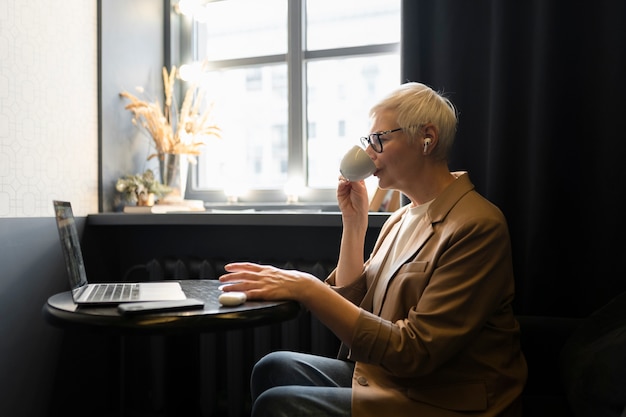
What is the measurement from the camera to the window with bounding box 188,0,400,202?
8.02 feet

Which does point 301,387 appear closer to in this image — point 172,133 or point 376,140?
point 376,140

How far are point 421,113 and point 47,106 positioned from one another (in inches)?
56.9

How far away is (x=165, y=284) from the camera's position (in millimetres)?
1452

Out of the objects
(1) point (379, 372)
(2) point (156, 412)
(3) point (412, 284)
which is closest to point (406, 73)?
(3) point (412, 284)

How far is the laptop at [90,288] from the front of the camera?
1176 millimetres

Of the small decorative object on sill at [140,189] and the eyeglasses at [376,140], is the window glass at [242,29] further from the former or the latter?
the eyeglasses at [376,140]

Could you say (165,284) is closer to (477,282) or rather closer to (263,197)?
(477,282)

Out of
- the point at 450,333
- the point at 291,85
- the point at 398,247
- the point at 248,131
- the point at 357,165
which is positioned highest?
the point at 291,85

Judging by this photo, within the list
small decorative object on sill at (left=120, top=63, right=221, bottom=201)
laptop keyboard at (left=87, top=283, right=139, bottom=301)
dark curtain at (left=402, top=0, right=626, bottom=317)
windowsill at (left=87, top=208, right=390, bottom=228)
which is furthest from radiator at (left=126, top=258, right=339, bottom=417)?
dark curtain at (left=402, top=0, right=626, bottom=317)

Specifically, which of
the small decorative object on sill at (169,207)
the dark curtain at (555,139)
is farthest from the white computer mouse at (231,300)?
the small decorative object on sill at (169,207)

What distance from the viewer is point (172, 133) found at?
95.3 inches

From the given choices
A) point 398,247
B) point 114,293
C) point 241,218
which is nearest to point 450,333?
point 398,247

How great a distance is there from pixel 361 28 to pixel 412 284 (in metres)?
1.65

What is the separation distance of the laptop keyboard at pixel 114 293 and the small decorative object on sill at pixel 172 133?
1010 millimetres
